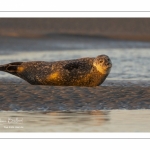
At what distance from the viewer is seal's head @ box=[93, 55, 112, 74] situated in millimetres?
16062

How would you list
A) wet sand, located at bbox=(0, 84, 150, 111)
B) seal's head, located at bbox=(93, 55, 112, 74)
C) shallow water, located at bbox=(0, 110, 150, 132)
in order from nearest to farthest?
shallow water, located at bbox=(0, 110, 150, 132), wet sand, located at bbox=(0, 84, 150, 111), seal's head, located at bbox=(93, 55, 112, 74)

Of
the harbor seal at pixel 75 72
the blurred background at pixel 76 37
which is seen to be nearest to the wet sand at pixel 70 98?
the harbor seal at pixel 75 72

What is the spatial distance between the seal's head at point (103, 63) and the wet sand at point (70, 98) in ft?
1.23

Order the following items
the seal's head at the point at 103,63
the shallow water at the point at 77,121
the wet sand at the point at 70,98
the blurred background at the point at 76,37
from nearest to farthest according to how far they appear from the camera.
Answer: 1. the shallow water at the point at 77,121
2. the wet sand at the point at 70,98
3. the seal's head at the point at 103,63
4. the blurred background at the point at 76,37

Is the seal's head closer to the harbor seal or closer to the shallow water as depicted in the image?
the harbor seal

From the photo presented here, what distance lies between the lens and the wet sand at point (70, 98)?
1453 cm

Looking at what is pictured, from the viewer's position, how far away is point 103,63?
16.1 m

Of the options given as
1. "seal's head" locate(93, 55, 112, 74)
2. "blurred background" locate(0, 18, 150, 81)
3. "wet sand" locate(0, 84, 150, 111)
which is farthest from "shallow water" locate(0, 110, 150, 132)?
"blurred background" locate(0, 18, 150, 81)

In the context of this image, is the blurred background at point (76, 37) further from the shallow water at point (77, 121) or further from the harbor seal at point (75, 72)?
the shallow water at point (77, 121)

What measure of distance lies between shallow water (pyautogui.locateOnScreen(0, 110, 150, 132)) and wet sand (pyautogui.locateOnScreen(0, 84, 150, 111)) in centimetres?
42

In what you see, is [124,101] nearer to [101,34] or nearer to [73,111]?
[73,111]

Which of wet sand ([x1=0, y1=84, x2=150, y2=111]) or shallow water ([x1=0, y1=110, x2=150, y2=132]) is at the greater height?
wet sand ([x1=0, y1=84, x2=150, y2=111])

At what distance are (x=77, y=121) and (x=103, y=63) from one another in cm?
311

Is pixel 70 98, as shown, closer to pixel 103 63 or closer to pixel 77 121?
pixel 103 63
